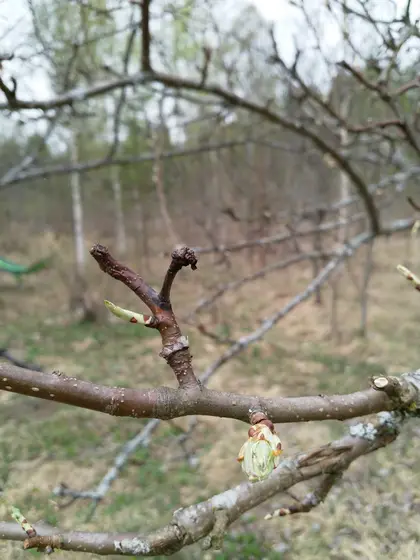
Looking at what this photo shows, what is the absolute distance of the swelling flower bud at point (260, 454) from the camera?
53cm

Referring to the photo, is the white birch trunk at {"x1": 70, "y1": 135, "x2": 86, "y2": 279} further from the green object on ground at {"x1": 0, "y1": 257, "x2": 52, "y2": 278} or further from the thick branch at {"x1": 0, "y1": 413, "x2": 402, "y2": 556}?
the thick branch at {"x1": 0, "y1": 413, "x2": 402, "y2": 556}

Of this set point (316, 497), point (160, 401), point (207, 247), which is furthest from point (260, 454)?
point (207, 247)

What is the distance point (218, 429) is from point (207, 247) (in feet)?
6.44

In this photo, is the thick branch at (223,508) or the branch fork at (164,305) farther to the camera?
the thick branch at (223,508)

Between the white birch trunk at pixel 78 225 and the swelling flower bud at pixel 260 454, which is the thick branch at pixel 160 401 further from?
the white birch trunk at pixel 78 225

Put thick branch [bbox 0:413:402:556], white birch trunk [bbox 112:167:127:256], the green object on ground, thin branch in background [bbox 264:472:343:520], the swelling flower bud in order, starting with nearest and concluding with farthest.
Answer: the swelling flower bud
thick branch [bbox 0:413:402:556]
thin branch in background [bbox 264:472:343:520]
the green object on ground
white birch trunk [bbox 112:167:127:256]

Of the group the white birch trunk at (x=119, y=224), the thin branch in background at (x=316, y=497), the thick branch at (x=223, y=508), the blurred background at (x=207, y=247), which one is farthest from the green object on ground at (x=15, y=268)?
the white birch trunk at (x=119, y=224)

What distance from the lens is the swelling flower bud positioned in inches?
21.0

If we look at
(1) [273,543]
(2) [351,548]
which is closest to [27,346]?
(1) [273,543]

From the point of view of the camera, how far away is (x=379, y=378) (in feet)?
2.60

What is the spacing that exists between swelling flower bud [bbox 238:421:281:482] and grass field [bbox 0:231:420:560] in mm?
552

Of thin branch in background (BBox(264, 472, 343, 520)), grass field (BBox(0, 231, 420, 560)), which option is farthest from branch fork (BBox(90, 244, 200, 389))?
thin branch in background (BBox(264, 472, 343, 520))

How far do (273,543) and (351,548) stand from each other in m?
0.58

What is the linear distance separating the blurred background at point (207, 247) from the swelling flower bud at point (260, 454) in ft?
1.80
